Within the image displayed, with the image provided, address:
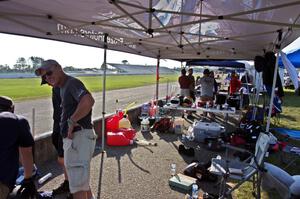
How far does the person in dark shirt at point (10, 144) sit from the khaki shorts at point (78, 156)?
64 cm

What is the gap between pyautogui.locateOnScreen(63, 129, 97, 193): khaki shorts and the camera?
3.20m

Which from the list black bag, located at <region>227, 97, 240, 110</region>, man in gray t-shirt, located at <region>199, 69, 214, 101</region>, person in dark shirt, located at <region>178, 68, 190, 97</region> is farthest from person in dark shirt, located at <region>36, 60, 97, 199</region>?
person in dark shirt, located at <region>178, 68, 190, 97</region>

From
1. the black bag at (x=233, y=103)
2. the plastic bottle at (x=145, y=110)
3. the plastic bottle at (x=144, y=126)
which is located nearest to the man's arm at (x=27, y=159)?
the plastic bottle at (x=144, y=126)

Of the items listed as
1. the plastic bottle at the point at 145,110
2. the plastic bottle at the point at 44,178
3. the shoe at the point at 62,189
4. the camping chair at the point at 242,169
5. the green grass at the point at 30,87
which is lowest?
the green grass at the point at 30,87

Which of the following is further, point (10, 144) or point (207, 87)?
point (207, 87)

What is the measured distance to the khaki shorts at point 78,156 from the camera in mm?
3203

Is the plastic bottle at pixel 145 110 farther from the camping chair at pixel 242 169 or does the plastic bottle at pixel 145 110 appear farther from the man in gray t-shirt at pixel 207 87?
the camping chair at pixel 242 169

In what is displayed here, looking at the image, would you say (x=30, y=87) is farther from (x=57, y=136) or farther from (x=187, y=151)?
(x=57, y=136)

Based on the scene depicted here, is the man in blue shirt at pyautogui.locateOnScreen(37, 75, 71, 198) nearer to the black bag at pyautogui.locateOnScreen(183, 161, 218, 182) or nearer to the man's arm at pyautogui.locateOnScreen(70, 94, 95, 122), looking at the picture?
the man's arm at pyautogui.locateOnScreen(70, 94, 95, 122)

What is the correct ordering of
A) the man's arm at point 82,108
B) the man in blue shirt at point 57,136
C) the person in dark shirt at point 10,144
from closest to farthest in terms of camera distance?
the person in dark shirt at point 10,144, the man's arm at point 82,108, the man in blue shirt at point 57,136

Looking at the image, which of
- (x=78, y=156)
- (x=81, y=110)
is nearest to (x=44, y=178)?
(x=78, y=156)

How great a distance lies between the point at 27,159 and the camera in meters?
2.56

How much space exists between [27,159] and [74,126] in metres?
0.69

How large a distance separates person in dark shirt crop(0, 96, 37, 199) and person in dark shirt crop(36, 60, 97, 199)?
0.64 m
